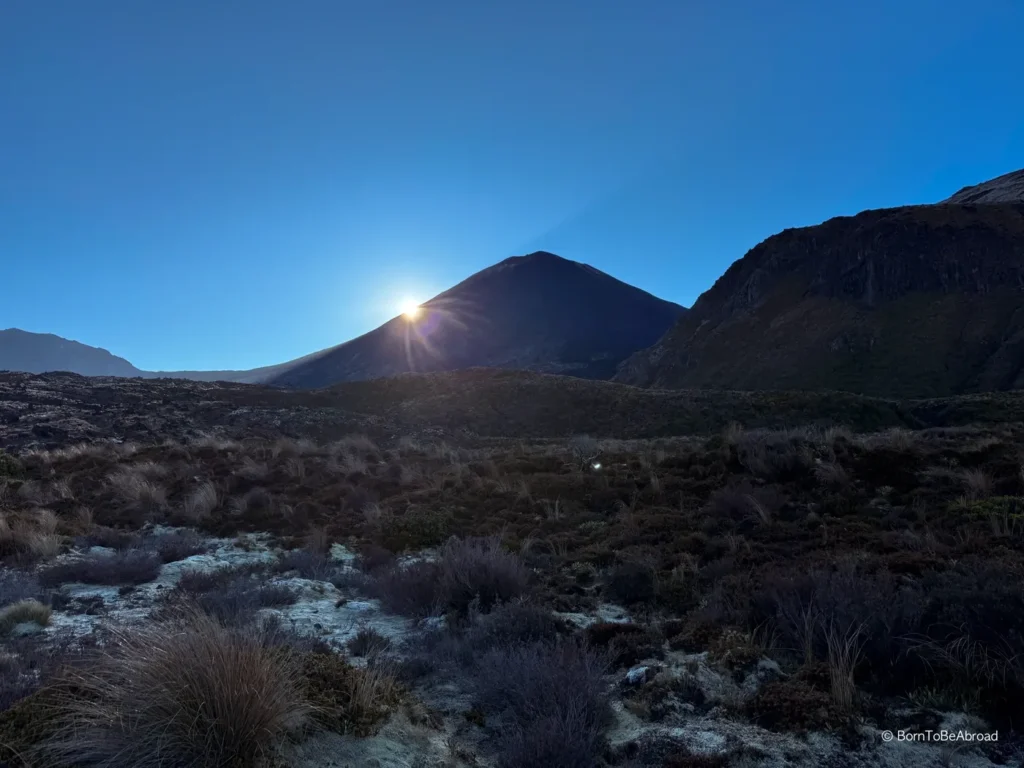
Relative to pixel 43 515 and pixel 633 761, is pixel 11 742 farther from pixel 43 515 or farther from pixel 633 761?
pixel 43 515

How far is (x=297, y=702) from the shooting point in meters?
3.43

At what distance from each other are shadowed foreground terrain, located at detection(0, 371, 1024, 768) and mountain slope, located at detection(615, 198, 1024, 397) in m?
46.5

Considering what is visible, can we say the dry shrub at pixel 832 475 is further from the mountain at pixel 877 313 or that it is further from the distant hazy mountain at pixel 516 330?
the distant hazy mountain at pixel 516 330

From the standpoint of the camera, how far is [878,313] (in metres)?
62.7

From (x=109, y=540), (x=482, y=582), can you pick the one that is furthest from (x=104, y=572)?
(x=482, y=582)

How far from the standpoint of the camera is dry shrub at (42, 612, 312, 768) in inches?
118

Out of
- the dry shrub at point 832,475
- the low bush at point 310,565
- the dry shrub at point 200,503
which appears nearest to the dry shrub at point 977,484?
the dry shrub at point 832,475

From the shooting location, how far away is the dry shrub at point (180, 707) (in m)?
2.99

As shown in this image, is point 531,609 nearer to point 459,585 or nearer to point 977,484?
point 459,585

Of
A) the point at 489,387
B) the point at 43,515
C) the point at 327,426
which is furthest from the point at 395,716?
the point at 489,387

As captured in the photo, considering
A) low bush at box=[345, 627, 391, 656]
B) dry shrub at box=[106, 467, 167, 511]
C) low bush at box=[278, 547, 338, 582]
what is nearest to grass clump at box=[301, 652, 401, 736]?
low bush at box=[345, 627, 391, 656]

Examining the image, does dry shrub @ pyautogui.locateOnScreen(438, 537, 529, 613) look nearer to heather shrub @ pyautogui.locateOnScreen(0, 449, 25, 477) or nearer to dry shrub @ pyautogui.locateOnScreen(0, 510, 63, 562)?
dry shrub @ pyautogui.locateOnScreen(0, 510, 63, 562)

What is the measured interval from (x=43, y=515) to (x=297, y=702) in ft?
33.1

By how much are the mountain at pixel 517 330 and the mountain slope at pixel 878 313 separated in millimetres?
35143
